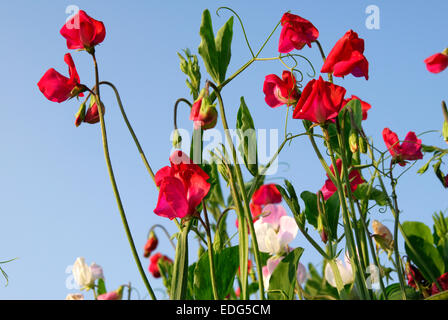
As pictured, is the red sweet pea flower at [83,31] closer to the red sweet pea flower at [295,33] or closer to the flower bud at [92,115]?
the flower bud at [92,115]

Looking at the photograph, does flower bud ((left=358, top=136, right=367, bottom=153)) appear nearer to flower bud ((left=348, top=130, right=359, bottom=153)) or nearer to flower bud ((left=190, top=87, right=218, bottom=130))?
flower bud ((left=348, top=130, right=359, bottom=153))

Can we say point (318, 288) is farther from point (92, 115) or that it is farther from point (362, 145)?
point (92, 115)

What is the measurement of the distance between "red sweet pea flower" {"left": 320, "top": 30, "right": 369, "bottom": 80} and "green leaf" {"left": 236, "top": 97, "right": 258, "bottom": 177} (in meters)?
0.21

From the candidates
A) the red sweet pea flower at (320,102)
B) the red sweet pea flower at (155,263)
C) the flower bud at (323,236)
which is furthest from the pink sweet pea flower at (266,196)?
the red sweet pea flower at (155,263)

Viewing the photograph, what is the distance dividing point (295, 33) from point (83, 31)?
0.45 m

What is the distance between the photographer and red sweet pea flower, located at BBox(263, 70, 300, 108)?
1.15 metres

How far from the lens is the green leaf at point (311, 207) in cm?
118

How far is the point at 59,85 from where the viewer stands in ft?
3.59

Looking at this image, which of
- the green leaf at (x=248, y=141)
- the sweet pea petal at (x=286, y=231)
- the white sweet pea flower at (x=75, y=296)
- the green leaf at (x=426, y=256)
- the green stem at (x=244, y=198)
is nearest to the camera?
the green stem at (x=244, y=198)

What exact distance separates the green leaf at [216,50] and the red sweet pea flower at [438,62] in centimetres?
48

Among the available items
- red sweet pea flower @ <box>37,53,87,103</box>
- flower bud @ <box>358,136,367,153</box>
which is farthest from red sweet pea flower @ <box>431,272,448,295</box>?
red sweet pea flower @ <box>37,53,87,103</box>

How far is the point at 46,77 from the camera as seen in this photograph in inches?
43.3

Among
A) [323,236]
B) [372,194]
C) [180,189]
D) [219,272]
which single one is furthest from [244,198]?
[372,194]
